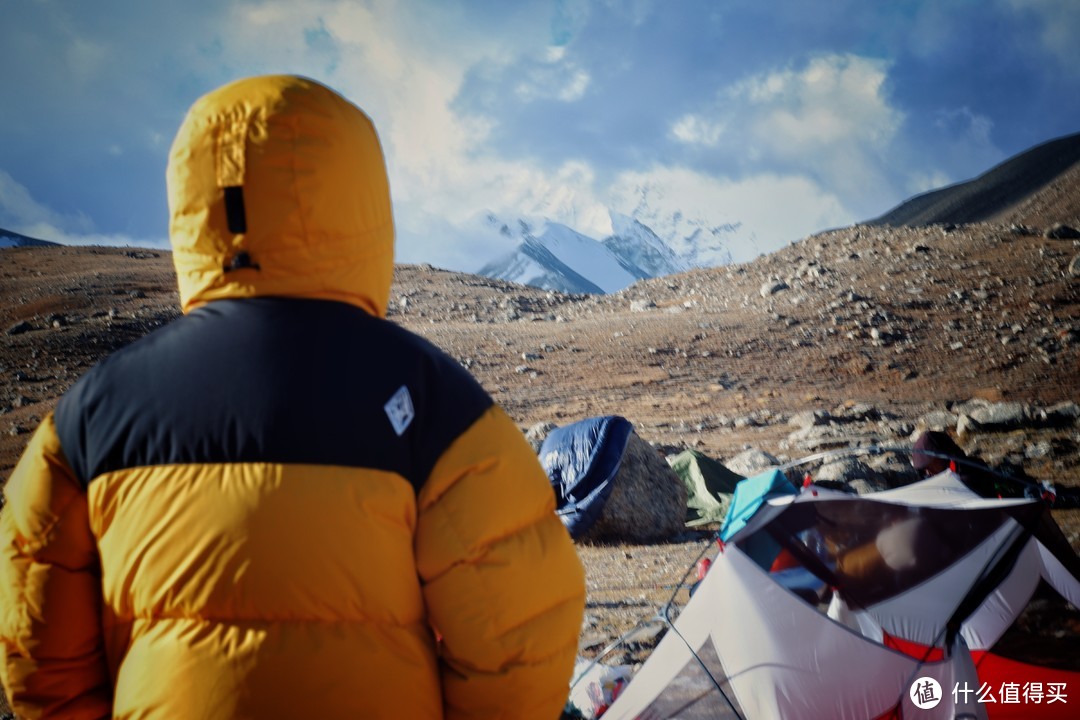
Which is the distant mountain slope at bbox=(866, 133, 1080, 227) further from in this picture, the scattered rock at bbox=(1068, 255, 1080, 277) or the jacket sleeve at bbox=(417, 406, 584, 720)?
the jacket sleeve at bbox=(417, 406, 584, 720)

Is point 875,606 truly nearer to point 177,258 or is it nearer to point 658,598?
point 658,598

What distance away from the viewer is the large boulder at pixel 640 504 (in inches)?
295

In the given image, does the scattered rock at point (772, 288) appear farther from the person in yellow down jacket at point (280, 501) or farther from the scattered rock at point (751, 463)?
the person in yellow down jacket at point (280, 501)

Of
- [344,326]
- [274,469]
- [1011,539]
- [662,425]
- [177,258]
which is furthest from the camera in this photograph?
[662,425]

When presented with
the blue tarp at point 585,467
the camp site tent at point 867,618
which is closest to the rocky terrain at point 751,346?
the blue tarp at point 585,467

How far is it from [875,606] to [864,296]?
1842 cm

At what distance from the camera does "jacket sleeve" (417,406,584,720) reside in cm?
151

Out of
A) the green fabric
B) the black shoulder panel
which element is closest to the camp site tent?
the black shoulder panel

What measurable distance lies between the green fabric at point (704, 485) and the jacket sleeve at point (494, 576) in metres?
6.72

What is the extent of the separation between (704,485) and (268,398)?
7.62 meters

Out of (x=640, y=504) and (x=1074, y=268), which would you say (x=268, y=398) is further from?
(x=1074, y=268)

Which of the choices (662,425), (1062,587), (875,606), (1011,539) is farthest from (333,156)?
(662,425)

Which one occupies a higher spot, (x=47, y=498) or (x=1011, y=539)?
(x=47, y=498)

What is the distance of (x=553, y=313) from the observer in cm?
2417
